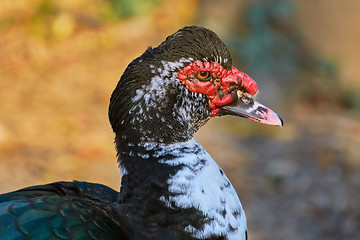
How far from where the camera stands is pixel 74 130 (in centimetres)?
605

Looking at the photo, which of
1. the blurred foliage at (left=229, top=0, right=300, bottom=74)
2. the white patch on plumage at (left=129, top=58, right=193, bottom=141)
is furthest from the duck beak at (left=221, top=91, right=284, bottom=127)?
the blurred foliage at (left=229, top=0, right=300, bottom=74)

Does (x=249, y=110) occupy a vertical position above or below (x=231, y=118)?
below

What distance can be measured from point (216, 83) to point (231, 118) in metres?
4.38

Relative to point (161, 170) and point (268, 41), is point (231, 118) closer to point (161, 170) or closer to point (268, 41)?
point (268, 41)

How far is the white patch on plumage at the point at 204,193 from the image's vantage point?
2213 millimetres

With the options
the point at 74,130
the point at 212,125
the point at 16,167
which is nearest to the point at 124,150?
the point at 16,167

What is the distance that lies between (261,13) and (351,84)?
1622 mm

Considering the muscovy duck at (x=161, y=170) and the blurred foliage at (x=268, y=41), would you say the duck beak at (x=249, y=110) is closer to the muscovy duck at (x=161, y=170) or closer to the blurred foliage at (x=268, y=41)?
the muscovy duck at (x=161, y=170)

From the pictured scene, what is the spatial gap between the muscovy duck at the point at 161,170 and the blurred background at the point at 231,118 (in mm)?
2615

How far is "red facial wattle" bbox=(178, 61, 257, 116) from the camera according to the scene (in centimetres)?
231

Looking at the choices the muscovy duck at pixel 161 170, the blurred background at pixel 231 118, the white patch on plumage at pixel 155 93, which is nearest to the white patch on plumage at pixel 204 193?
the muscovy duck at pixel 161 170

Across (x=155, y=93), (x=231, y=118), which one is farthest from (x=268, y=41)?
(x=155, y=93)

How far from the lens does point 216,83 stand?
7.82 ft

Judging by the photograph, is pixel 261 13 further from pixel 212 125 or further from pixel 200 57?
pixel 200 57
